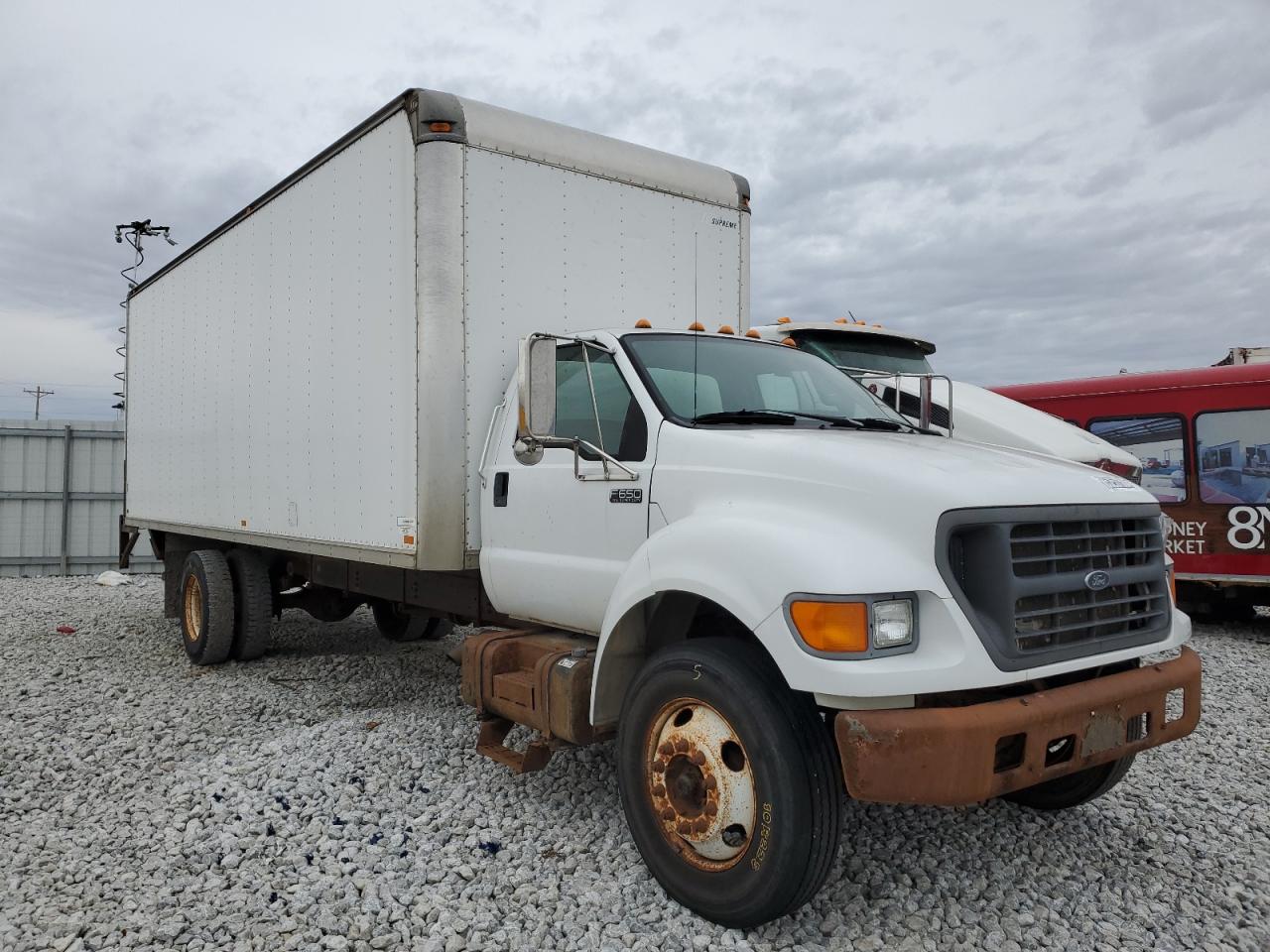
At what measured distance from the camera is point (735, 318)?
19.0 ft

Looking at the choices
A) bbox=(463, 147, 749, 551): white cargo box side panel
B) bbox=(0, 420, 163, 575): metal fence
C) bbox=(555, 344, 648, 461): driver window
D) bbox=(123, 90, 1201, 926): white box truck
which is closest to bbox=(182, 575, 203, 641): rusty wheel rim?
bbox=(123, 90, 1201, 926): white box truck

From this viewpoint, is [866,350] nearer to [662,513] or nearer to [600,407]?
[600,407]

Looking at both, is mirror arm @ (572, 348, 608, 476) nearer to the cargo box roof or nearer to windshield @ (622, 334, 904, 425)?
windshield @ (622, 334, 904, 425)

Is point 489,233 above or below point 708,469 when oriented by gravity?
above

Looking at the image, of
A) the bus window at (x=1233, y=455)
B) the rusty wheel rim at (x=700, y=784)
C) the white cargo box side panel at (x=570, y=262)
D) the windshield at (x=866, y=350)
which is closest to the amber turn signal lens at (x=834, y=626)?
the rusty wheel rim at (x=700, y=784)

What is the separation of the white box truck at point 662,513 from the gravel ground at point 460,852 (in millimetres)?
327

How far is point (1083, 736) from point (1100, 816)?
1621 mm

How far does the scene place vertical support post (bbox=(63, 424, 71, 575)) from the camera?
15336 millimetres

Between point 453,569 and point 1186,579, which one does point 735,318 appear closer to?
point 453,569

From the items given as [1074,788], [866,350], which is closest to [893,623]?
[1074,788]

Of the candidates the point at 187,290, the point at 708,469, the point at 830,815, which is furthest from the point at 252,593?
the point at 830,815

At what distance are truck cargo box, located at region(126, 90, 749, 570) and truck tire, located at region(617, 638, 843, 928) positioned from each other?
173 centimetres

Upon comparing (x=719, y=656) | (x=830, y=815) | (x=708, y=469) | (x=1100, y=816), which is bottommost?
(x=1100, y=816)

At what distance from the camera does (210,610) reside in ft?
24.6
